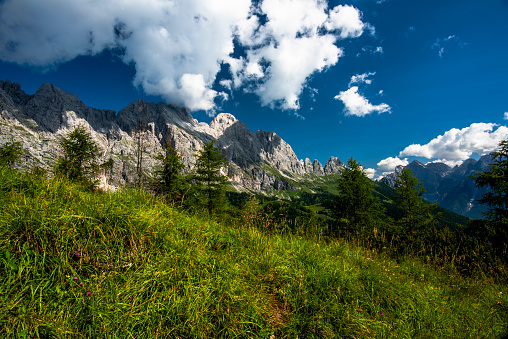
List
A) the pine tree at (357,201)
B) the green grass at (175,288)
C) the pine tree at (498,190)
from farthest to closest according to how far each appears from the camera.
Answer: the pine tree at (357,201), the pine tree at (498,190), the green grass at (175,288)

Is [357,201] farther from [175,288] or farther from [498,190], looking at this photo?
[175,288]

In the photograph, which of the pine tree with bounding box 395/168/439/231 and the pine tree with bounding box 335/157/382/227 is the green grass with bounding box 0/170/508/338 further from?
the pine tree with bounding box 395/168/439/231

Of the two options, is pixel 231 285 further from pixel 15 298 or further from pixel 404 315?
pixel 404 315

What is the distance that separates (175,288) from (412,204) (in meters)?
24.9

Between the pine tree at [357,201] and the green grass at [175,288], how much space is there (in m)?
14.9

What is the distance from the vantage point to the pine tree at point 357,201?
59.9 ft

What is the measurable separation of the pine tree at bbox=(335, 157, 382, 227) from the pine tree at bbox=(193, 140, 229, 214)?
462 inches

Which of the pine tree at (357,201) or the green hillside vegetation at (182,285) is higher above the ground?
the pine tree at (357,201)

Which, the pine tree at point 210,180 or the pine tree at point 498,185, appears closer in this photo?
the pine tree at point 498,185

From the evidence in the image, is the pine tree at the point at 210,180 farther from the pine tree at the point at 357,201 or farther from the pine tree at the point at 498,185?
the pine tree at the point at 498,185

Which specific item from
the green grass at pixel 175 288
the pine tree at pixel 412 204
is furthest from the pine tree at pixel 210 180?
the pine tree at pixel 412 204

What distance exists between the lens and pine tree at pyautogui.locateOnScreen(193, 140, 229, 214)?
63.0 feet

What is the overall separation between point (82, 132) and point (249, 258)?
2348 cm

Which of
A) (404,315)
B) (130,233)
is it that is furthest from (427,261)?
(130,233)
